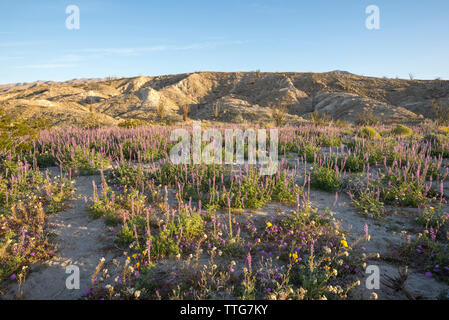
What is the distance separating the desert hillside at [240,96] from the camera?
2494cm

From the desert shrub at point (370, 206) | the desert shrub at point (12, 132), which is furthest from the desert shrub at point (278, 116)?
the desert shrub at point (12, 132)

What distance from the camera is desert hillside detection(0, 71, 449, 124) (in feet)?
81.8

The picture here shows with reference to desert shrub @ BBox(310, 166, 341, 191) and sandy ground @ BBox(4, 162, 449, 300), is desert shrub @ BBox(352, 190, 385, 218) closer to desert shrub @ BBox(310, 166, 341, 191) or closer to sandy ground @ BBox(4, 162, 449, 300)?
sandy ground @ BBox(4, 162, 449, 300)

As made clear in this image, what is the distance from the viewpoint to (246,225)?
11.9 feet

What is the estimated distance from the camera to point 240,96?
42562 mm

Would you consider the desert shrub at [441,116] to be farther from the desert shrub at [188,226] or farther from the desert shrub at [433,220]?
the desert shrub at [188,226]

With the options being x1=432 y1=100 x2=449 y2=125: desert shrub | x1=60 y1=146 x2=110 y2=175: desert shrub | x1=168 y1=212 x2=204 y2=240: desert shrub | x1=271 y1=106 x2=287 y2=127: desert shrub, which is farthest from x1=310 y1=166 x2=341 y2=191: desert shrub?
x1=432 y1=100 x2=449 y2=125: desert shrub

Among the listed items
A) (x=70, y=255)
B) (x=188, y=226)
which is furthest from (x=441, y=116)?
(x=70, y=255)

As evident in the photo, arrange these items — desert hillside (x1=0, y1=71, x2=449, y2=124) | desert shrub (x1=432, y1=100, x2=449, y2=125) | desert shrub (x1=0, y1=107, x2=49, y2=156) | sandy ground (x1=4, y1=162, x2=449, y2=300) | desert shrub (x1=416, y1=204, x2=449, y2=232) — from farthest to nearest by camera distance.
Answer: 1. desert hillside (x1=0, y1=71, x2=449, y2=124)
2. desert shrub (x1=432, y1=100, x2=449, y2=125)
3. desert shrub (x1=0, y1=107, x2=49, y2=156)
4. desert shrub (x1=416, y1=204, x2=449, y2=232)
5. sandy ground (x1=4, y1=162, x2=449, y2=300)

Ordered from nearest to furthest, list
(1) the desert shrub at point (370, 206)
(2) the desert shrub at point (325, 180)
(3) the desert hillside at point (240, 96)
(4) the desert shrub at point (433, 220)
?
(4) the desert shrub at point (433, 220) < (1) the desert shrub at point (370, 206) < (2) the desert shrub at point (325, 180) < (3) the desert hillside at point (240, 96)
